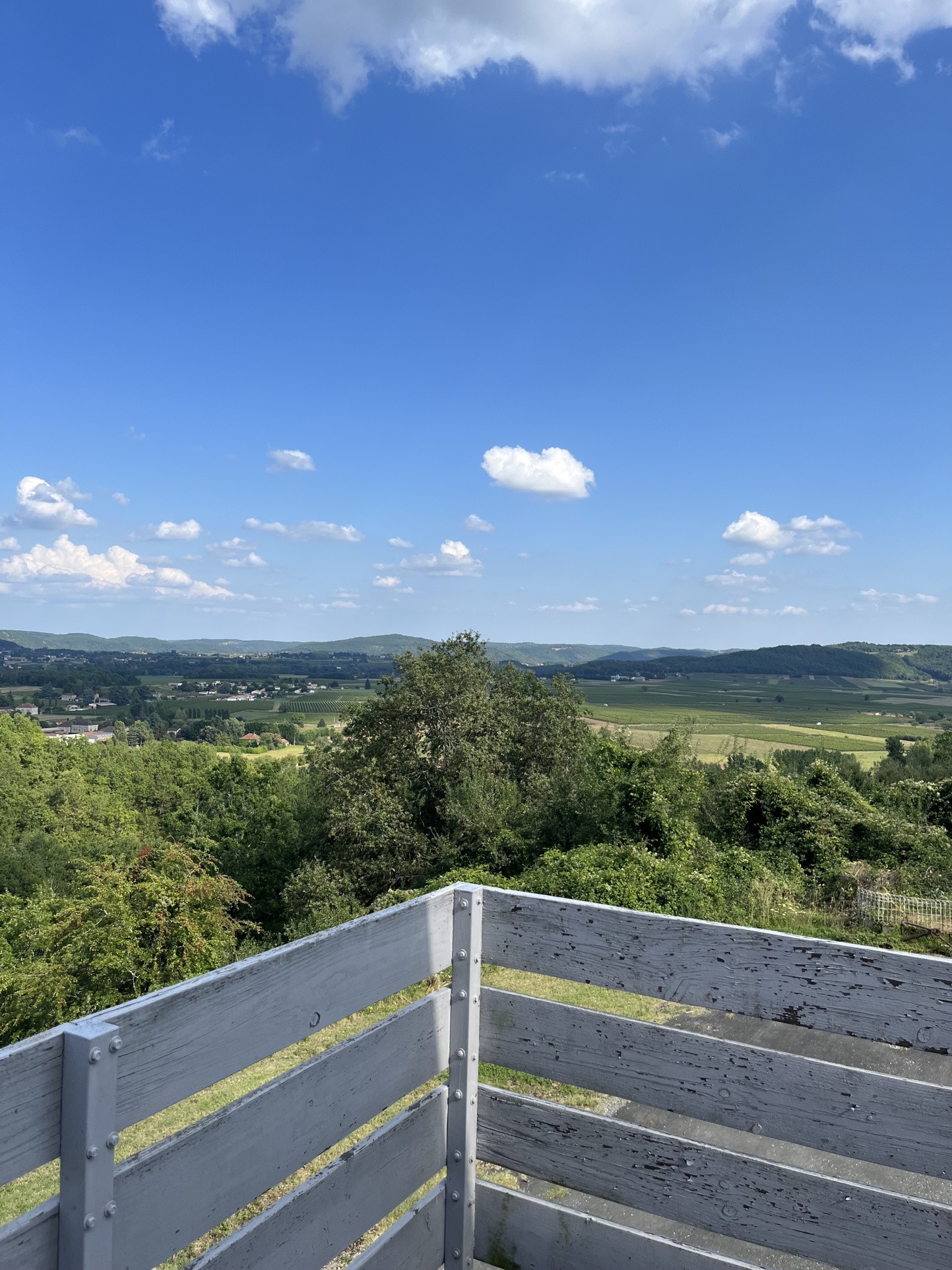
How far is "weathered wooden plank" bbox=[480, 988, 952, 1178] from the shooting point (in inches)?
73.2

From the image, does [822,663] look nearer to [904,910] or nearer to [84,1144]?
[904,910]

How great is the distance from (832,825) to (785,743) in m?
42.3

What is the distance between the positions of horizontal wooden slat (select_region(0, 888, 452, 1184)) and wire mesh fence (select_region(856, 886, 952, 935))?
12238 mm

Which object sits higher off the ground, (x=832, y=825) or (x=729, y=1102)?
(x=729, y=1102)

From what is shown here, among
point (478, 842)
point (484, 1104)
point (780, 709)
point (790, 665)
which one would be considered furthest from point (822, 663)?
point (484, 1104)

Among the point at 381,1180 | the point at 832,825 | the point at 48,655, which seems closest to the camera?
the point at 381,1180

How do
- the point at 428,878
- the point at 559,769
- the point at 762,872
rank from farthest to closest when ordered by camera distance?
the point at 559,769 → the point at 428,878 → the point at 762,872

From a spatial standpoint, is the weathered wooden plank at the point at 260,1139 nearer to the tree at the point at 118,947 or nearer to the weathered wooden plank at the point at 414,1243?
the weathered wooden plank at the point at 414,1243

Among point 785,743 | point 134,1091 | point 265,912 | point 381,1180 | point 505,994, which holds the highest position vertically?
point 134,1091

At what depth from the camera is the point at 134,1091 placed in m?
1.40

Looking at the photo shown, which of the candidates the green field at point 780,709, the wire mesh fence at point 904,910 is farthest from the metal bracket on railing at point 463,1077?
the green field at point 780,709

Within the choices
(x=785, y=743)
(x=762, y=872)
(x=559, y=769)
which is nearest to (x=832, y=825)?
(x=762, y=872)

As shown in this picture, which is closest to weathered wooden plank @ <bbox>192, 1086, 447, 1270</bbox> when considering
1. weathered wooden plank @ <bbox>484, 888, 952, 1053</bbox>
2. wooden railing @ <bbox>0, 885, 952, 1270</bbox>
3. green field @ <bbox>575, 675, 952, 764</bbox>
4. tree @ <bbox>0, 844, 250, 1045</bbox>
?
wooden railing @ <bbox>0, 885, 952, 1270</bbox>

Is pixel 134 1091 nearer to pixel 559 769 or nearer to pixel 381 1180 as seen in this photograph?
pixel 381 1180
